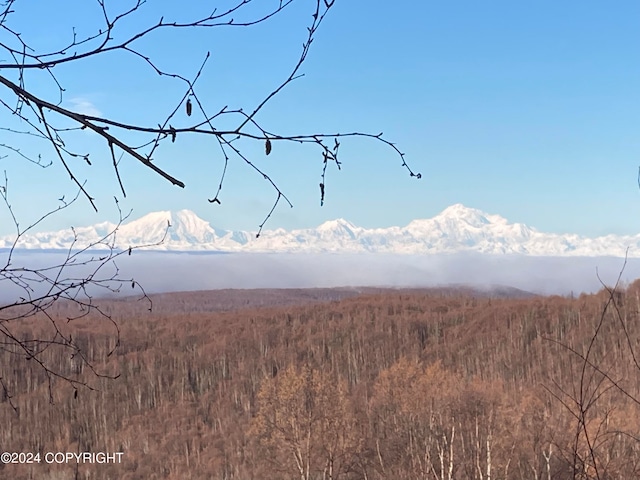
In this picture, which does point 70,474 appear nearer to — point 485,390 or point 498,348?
point 485,390

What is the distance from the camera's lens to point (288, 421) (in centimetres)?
4241

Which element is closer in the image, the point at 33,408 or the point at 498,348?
the point at 33,408

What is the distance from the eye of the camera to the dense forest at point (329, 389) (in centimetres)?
3762

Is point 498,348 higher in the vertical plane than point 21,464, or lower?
higher

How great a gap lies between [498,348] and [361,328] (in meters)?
22.8

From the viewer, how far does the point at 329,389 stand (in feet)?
151

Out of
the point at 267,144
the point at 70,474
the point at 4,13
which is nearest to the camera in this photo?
the point at 267,144

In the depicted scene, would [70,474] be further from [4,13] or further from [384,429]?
[4,13]

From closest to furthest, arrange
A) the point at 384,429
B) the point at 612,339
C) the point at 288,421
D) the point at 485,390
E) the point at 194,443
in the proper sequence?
1. the point at 288,421
2. the point at 384,429
3. the point at 485,390
4. the point at 194,443
5. the point at 612,339

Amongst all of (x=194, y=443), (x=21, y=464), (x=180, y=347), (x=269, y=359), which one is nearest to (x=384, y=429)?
(x=194, y=443)

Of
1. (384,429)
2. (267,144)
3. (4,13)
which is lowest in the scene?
(384,429)

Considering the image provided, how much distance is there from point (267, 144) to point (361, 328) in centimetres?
10786

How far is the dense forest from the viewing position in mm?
37625

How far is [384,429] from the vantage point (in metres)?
45.9
